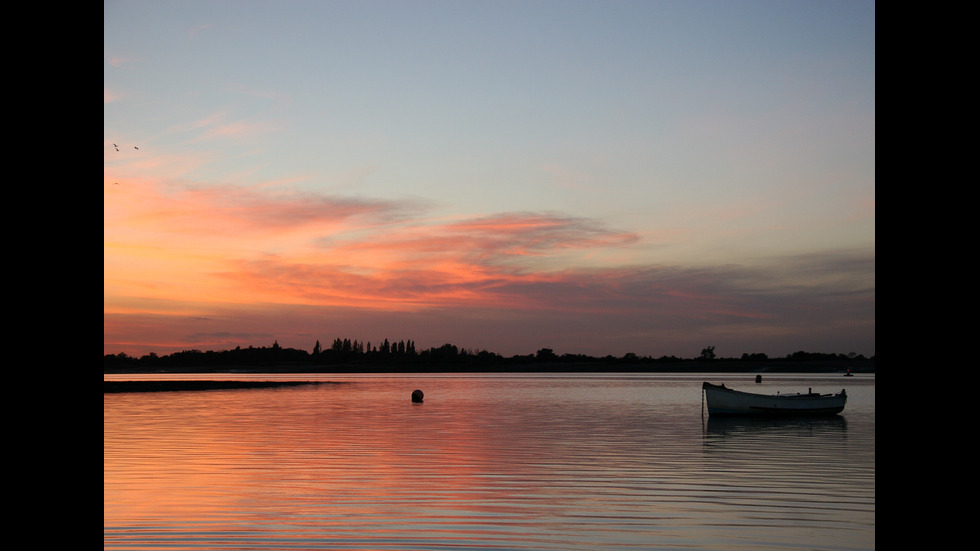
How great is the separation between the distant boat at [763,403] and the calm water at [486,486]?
16.9 ft

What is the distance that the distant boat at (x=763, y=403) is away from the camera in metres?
40.4

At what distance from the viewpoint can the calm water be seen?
12.9 m

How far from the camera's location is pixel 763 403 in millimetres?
40844

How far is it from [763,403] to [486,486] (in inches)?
1056

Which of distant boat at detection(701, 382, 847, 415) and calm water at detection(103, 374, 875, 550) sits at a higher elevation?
calm water at detection(103, 374, 875, 550)

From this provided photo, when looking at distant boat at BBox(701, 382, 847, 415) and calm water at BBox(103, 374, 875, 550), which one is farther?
distant boat at BBox(701, 382, 847, 415)

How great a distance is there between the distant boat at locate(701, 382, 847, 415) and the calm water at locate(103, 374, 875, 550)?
5161 millimetres

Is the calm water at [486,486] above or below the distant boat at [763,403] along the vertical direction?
above

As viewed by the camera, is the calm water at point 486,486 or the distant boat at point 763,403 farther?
the distant boat at point 763,403

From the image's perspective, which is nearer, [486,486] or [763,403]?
[486,486]
